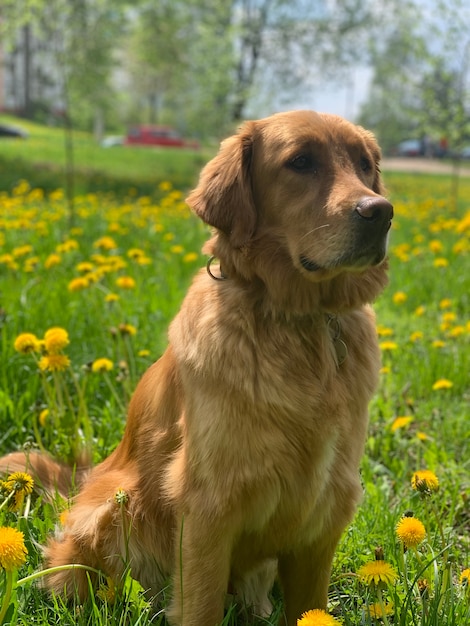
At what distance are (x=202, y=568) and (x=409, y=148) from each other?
4854 centimetres

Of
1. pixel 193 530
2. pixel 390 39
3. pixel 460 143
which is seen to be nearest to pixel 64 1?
pixel 460 143

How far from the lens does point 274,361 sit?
75.9 inches

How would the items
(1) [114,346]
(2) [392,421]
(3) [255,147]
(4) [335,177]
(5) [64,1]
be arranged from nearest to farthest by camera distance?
1. (4) [335,177]
2. (3) [255,147]
3. (2) [392,421]
4. (1) [114,346]
5. (5) [64,1]

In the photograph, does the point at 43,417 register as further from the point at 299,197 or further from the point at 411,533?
the point at 411,533

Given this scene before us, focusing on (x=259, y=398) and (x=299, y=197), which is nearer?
(x=259, y=398)

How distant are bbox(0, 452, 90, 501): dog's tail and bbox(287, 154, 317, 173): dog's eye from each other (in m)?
1.43

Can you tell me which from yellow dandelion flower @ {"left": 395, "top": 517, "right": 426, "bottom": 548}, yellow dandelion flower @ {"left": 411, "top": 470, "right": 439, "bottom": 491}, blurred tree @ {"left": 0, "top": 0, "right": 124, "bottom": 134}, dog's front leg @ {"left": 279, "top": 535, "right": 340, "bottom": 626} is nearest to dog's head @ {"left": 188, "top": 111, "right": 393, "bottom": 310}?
yellow dandelion flower @ {"left": 411, "top": 470, "right": 439, "bottom": 491}

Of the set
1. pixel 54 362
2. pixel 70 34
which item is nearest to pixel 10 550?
pixel 54 362

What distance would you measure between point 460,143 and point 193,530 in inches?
446

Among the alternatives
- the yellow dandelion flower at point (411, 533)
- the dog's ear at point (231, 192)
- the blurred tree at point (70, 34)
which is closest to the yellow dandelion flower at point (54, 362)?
the dog's ear at point (231, 192)

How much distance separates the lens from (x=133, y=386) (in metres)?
3.34

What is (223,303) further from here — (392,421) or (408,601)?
(392,421)

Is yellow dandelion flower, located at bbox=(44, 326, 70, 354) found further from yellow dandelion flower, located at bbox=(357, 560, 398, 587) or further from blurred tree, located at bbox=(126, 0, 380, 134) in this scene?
blurred tree, located at bbox=(126, 0, 380, 134)

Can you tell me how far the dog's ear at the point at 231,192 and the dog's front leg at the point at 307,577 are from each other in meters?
1.04
